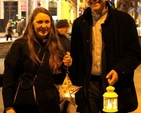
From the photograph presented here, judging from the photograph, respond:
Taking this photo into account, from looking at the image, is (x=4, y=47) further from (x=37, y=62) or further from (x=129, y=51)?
(x=129, y=51)

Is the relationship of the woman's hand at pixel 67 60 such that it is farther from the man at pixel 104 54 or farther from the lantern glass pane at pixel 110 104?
the lantern glass pane at pixel 110 104

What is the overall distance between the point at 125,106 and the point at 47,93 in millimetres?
744

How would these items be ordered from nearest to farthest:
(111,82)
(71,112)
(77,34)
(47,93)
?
(111,82)
(47,93)
(77,34)
(71,112)

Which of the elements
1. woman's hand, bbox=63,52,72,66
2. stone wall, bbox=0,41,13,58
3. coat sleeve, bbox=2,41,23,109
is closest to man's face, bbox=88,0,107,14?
woman's hand, bbox=63,52,72,66

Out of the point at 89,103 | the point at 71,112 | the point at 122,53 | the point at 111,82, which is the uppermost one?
the point at 122,53

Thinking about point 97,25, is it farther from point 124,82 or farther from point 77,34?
point 124,82

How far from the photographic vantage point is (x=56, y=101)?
3783mm

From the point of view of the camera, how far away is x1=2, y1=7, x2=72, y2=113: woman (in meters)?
3.62

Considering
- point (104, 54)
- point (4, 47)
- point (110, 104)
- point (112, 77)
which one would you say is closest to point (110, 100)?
point (110, 104)

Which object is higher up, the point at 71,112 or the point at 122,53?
the point at 122,53

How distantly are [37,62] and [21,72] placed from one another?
0.19 meters

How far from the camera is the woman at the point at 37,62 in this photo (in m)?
3.62

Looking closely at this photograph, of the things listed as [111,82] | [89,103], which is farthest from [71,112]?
[111,82]

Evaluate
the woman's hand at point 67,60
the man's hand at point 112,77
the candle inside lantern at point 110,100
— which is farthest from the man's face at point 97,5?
the candle inside lantern at point 110,100
